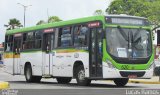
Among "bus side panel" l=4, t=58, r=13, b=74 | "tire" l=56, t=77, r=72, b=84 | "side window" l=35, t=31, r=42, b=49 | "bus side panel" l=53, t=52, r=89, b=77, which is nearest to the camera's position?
"bus side panel" l=53, t=52, r=89, b=77

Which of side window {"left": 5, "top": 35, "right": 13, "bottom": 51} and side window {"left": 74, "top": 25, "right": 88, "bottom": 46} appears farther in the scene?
side window {"left": 5, "top": 35, "right": 13, "bottom": 51}

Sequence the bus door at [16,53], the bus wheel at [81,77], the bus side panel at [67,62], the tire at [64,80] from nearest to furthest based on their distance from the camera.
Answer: the bus side panel at [67,62], the bus wheel at [81,77], the tire at [64,80], the bus door at [16,53]

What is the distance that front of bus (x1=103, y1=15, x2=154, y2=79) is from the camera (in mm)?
23875

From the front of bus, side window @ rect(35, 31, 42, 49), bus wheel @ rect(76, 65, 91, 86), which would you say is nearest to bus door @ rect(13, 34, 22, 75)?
side window @ rect(35, 31, 42, 49)

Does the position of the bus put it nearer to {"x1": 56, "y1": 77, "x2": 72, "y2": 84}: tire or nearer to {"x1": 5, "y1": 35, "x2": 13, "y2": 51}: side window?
{"x1": 56, "y1": 77, "x2": 72, "y2": 84}: tire

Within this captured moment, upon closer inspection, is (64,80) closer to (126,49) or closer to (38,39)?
(38,39)

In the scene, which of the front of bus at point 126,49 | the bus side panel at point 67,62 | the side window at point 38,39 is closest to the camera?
the front of bus at point 126,49

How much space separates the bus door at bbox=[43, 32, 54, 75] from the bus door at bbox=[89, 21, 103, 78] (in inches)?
162

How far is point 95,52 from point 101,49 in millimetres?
452

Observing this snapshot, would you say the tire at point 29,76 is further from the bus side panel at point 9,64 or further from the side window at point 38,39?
the bus side panel at point 9,64

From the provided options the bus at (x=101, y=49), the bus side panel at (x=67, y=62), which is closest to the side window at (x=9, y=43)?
the bus at (x=101, y=49)

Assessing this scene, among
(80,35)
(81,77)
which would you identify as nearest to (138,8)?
(80,35)

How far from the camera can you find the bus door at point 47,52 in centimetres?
2842

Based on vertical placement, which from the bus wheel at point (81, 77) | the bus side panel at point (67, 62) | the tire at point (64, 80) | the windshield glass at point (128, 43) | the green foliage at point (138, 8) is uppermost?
the green foliage at point (138, 8)
